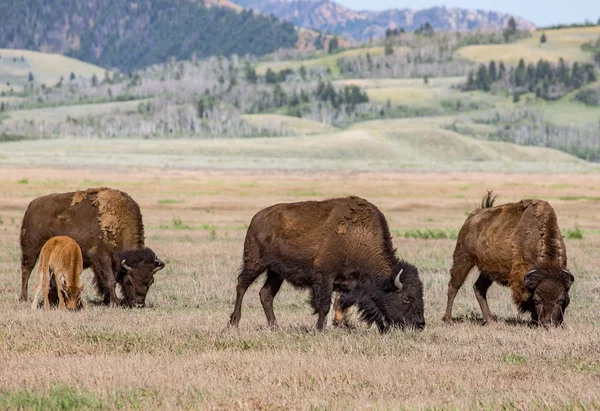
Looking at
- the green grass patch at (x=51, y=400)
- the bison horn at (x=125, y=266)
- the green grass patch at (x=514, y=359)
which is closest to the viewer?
the green grass patch at (x=51, y=400)

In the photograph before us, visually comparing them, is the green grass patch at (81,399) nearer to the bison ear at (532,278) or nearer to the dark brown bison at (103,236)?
the bison ear at (532,278)

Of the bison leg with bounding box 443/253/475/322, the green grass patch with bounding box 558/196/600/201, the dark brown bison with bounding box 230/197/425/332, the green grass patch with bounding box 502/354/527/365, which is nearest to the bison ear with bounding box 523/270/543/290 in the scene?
the dark brown bison with bounding box 230/197/425/332

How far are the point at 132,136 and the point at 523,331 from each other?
7012 inches

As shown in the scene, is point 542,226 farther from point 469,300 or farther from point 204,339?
point 204,339

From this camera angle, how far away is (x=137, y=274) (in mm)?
14516

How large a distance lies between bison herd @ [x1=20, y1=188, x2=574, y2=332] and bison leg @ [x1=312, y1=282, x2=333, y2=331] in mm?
12

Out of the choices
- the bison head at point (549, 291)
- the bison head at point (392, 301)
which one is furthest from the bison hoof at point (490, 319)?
the bison head at point (392, 301)

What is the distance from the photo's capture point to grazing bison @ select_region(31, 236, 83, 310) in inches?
547

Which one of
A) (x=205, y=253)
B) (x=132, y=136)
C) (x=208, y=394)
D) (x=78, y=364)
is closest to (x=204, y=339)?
(x=78, y=364)

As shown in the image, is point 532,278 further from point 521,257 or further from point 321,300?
point 321,300

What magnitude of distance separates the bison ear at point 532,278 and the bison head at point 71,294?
242 inches

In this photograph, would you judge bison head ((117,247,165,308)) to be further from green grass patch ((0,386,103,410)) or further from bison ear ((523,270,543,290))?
green grass patch ((0,386,103,410))

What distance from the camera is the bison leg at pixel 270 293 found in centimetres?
1301

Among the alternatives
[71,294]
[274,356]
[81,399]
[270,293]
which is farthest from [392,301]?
[81,399]
